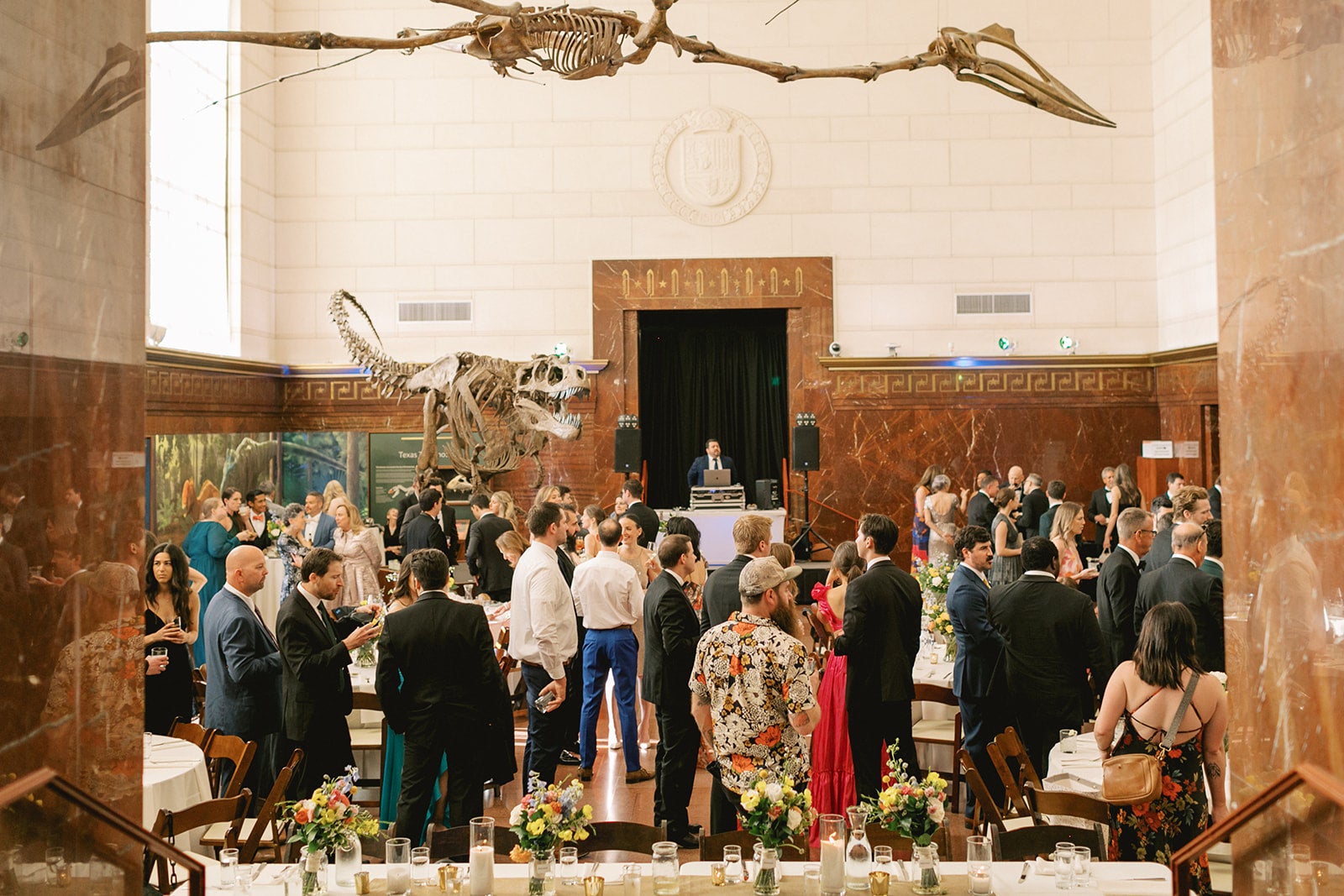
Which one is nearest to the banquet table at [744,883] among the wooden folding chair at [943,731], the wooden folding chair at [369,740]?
the wooden folding chair at [943,731]

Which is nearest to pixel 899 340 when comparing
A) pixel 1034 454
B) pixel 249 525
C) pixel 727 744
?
pixel 1034 454

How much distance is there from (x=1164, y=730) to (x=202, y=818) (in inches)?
138

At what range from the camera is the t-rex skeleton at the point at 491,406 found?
41.3 feet

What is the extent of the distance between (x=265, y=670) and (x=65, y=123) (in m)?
3.23

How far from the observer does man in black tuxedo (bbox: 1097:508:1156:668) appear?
6.94 m

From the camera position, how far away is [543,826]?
3.61m

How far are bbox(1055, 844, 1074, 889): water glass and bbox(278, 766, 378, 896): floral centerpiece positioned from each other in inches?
86.7

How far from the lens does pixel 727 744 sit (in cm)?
468

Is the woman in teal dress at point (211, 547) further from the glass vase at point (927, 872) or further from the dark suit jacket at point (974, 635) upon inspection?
the glass vase at point (927, 872)

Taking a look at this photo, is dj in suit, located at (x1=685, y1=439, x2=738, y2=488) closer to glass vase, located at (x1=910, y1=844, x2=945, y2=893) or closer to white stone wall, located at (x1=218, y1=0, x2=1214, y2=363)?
white stone wall, located at (x1=218, y1=0, x2=1214, y2=363)

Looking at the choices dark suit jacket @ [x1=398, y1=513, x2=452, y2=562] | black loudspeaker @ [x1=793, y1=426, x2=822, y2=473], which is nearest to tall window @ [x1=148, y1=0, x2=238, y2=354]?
dark suit jacket @ [x1=398, y1=513, x2=452, y2=562]

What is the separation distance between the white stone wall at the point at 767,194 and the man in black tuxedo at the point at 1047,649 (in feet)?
37.0

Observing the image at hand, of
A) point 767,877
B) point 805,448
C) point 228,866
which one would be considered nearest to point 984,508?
point 805,448

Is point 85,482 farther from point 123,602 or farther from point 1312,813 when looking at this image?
point 1312,813
